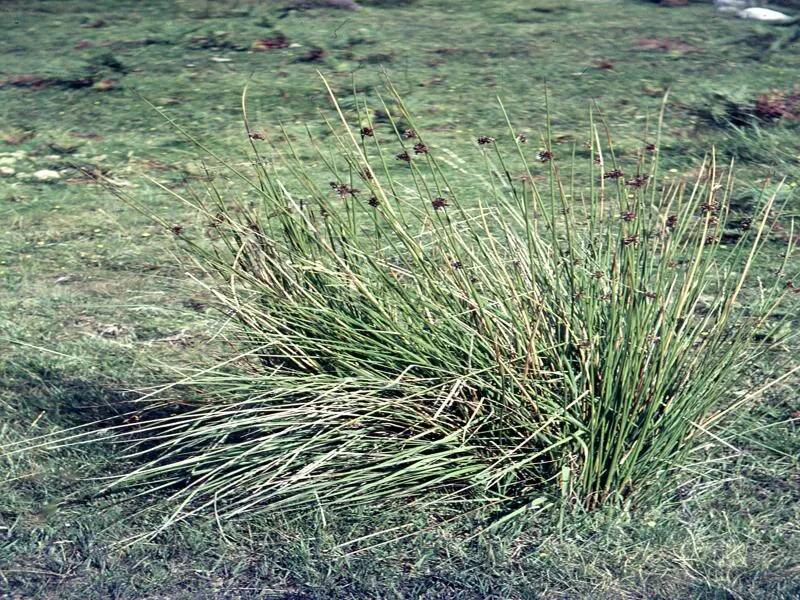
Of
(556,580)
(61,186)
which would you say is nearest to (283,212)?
(556,580)

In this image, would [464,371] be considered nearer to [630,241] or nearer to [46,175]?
[630,241]

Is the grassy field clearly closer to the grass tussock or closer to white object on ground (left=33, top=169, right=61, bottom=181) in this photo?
white object on ground (left=33, top=169, right=61, bottom=181)

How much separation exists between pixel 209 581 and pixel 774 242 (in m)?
3.42

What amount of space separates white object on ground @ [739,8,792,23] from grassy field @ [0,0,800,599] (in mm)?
347

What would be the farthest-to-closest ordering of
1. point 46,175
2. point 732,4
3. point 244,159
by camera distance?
point 732,4, point 244,159, point 46,175

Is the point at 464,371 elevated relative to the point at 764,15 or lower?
elevated

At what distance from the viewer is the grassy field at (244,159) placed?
122 inches

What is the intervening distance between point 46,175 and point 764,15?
6.66 meters

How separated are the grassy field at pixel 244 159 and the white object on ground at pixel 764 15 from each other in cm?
35

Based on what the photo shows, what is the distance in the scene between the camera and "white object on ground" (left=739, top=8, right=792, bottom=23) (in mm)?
9594

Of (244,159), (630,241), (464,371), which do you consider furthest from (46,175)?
(630,241)

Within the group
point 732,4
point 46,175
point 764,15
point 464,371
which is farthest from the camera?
point 732,4

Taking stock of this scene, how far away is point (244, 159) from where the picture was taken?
22.0ft

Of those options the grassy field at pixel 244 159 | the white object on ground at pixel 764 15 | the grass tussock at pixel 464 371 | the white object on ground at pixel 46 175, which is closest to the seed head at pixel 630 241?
the grass tussock at pixel 464 371
